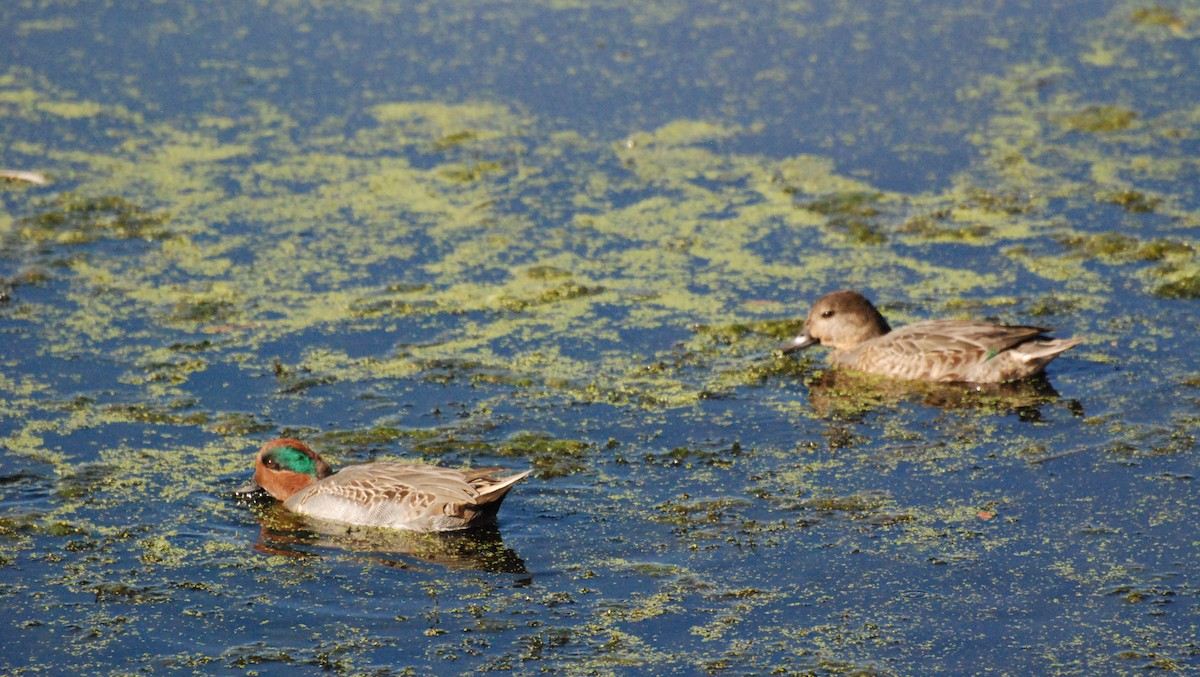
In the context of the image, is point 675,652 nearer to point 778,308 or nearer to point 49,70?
point 778,308

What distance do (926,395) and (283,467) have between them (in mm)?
3350

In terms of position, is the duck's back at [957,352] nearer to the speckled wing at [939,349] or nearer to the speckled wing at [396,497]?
the speckled wing at [939,349]

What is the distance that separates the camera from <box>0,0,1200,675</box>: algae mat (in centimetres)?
594

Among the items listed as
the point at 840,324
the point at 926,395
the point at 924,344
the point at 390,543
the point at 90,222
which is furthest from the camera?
the point at 90,222

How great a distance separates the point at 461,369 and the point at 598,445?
3.78ft

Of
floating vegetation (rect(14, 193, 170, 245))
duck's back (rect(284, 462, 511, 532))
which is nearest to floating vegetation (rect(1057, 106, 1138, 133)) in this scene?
floating vegetation (rect(14, 193, 170, 245))

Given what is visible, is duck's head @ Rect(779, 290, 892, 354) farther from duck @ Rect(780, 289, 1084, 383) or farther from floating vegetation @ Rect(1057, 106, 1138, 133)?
floating vegetation @ Rect(1057, 106, 1138, 133)

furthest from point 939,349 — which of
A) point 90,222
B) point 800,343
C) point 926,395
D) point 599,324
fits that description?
point 90,222

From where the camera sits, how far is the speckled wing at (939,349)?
27.1ft

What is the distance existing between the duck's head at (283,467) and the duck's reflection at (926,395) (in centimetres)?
260

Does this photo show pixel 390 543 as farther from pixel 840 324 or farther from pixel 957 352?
pixel 957 352

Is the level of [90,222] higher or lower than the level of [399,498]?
higher

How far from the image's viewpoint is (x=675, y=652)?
5602 millimetres

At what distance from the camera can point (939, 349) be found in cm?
834
